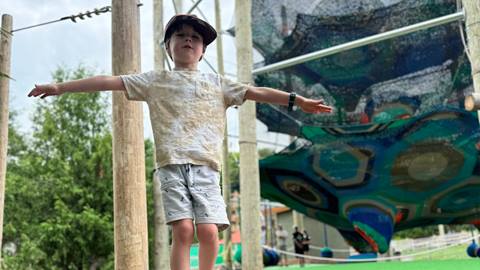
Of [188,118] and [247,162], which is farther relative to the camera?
[247,162]

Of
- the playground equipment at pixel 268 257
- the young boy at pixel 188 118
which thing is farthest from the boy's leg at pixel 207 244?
the playground equipment at pixel 268 257

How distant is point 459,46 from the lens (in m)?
9.23

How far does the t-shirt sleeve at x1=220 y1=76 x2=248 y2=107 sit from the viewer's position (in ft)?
8.05

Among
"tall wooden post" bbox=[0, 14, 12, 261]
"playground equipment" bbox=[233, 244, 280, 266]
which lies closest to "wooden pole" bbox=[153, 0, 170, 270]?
"tall wooden post" bbox=[0, 14, 12, 261]

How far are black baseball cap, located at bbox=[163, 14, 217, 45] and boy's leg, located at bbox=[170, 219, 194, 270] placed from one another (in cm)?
86

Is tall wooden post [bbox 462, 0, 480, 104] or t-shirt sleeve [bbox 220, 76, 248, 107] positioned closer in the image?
t-shirt sleeve [bbox 220, 76, 248, 107]

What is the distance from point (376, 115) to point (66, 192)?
7425mm

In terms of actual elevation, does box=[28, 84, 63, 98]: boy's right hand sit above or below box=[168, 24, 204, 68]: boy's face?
below

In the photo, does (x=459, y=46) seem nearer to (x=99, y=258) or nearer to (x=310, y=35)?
(x=310, y=35)

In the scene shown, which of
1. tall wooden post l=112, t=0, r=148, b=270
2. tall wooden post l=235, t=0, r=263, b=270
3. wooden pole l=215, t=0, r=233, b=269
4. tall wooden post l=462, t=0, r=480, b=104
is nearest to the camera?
tall wooden post l=112, t=0, r=148, b=270

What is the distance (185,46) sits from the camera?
93.7 inches

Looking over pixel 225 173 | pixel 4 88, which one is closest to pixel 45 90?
pixel 4 88

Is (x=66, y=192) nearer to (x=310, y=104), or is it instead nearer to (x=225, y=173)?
(x=225, y=173)

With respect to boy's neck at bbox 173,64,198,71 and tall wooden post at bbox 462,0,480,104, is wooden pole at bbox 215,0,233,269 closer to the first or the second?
tall wooden post at bbox 462,0,480,104
